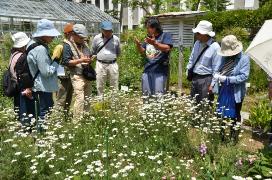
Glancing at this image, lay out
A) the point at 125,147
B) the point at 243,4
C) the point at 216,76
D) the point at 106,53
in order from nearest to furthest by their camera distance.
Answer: the point at 125,147, the point at 216,76, the point at 106,53, the point at 243,4

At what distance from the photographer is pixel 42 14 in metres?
22.6

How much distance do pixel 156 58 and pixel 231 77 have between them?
1477mm

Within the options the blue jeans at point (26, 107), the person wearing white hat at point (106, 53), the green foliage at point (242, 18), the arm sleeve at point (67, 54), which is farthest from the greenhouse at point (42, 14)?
the blue jeans at point (26, 107)

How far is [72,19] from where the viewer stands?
24344 mm

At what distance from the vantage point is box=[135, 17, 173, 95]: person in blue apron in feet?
19.6

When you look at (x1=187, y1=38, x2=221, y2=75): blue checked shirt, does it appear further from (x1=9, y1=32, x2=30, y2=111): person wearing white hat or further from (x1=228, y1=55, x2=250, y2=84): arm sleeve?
(x1=9, y1=32, x2=30, y2=111): person wearing white hat

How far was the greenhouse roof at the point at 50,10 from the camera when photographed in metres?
20.5

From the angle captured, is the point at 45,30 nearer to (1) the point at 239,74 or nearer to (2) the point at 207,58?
(2) the point at 207,58

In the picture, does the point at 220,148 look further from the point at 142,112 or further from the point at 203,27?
the point at 203,27

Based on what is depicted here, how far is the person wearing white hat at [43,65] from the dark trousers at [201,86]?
6.03 feet

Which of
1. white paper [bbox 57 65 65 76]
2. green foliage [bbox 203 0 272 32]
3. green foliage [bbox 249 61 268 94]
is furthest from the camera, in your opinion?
green foliage [bbox 203 0 272 32]

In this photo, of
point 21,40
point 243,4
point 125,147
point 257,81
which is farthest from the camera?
point 243,4

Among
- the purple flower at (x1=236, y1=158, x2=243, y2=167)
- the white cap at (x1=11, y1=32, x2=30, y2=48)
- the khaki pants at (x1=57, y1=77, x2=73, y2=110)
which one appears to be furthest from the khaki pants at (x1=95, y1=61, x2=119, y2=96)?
the purple flower at (x1=236, y1=158, x2=243, y2=167)

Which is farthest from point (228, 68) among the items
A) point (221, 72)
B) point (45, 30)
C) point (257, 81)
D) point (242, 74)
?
point (257, 81)
